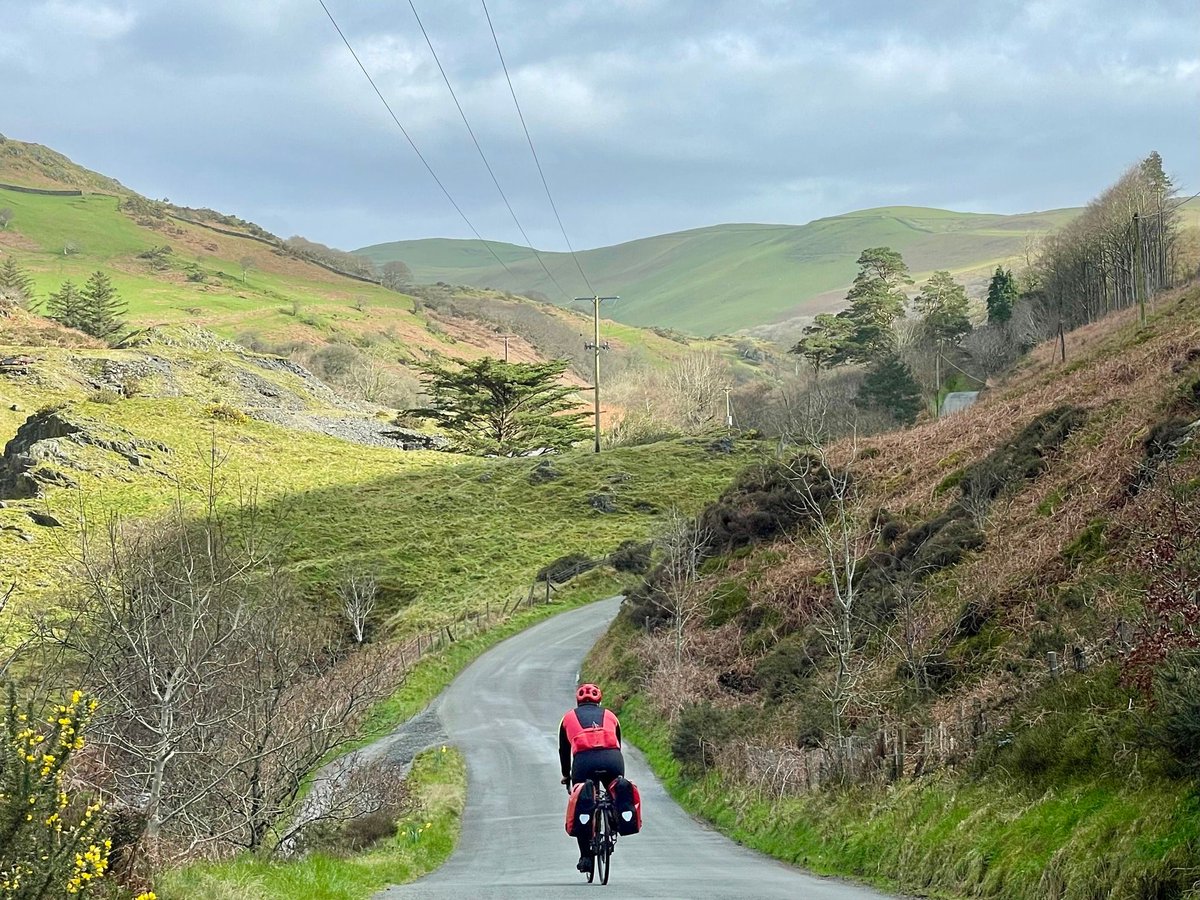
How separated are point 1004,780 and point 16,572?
1663 inches

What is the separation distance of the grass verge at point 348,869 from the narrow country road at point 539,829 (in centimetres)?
38

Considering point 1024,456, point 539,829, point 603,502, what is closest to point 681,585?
point 1024,456

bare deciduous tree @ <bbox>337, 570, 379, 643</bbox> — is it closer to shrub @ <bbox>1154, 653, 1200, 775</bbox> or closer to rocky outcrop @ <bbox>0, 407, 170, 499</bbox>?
rocky outcrop @ <bbox>0, 407, 170, 499</bbox>

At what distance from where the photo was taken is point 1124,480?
64.1 ft

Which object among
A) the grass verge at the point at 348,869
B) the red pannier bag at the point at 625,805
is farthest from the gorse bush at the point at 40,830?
the red pannier bag at the point at 625,805

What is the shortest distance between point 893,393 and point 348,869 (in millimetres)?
78058

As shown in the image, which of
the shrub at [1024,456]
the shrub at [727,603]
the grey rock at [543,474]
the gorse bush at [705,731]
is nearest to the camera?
the gorse bush at [705,731]

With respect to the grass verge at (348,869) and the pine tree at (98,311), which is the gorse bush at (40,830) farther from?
the pine tree at (98,311)

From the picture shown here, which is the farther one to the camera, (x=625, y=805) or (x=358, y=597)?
(x=358, y=597)

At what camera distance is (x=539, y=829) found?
60.2ft

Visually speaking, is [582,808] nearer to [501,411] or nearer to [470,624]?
[470,624]

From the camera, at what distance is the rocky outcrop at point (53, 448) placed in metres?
57.0

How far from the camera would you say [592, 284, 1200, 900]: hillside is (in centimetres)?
927

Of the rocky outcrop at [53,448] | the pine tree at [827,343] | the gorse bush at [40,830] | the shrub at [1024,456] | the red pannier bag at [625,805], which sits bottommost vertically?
the red pannier bag at [625,805]
